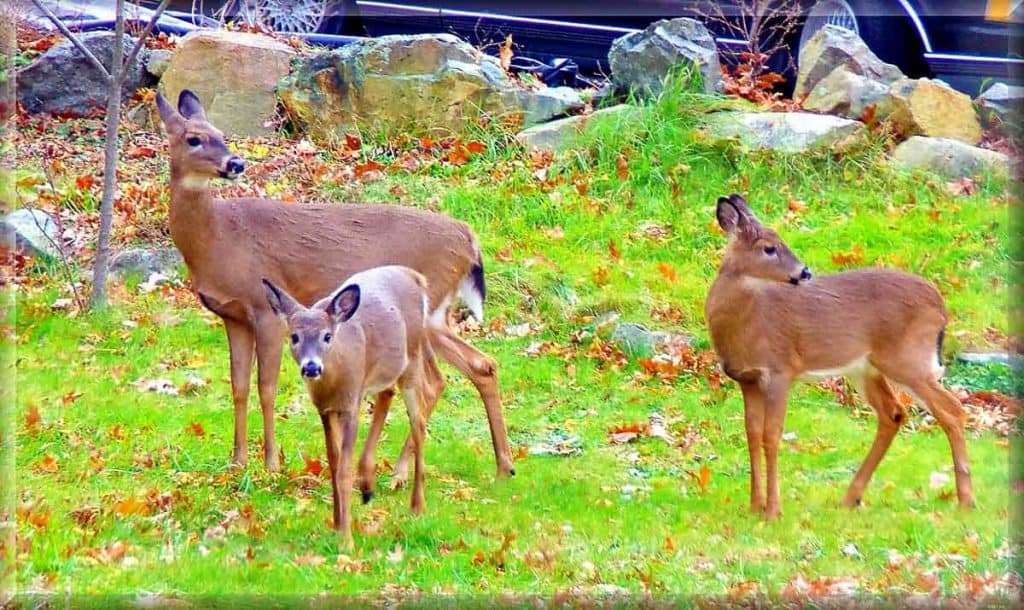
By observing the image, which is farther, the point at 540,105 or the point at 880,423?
the point at 540,105

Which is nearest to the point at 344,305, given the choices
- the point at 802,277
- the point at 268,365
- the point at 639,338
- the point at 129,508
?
the point at 268,365

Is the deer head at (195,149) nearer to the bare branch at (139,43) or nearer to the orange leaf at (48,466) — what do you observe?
the bare branch at (139,43)

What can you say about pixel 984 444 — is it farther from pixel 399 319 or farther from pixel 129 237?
pixel 129 237

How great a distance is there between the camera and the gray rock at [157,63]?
1304 centimetres

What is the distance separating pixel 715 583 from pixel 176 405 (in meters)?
3.87

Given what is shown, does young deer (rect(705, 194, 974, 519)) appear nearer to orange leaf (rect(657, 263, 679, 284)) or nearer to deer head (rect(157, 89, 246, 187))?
deer head (rect(157, 89, 246, 187))

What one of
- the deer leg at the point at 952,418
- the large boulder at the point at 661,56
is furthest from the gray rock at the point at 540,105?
the deer leg at the point at 952,418

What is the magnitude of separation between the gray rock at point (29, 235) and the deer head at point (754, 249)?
5.18m

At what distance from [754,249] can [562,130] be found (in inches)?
199

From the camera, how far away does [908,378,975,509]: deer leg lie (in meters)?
6.89

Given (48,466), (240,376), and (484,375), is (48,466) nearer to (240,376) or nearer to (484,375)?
(240,376)

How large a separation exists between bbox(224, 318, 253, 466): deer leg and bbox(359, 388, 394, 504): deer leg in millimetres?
724

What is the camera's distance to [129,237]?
34.3 feet

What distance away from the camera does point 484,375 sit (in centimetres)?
754
